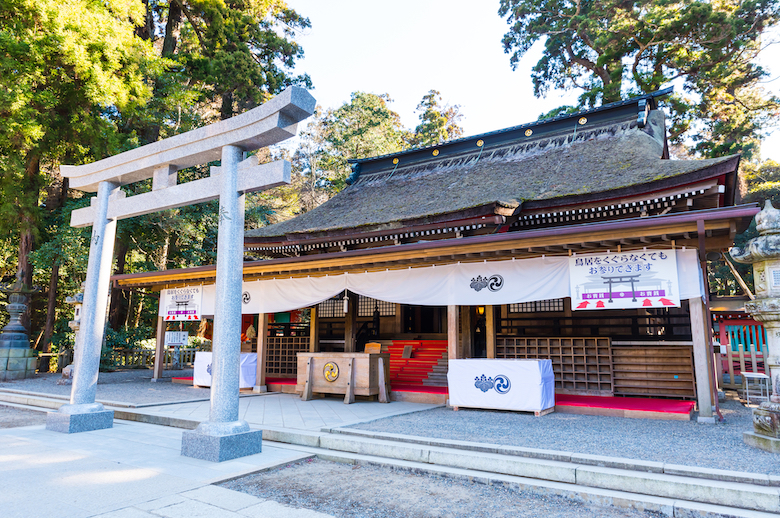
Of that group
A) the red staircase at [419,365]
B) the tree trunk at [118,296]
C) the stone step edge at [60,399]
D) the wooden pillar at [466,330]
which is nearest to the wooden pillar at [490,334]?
the wooden pillar at [466,330]

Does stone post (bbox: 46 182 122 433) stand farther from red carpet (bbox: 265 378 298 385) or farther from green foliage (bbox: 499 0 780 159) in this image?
green foliage (bbox: 499 0 780 159)

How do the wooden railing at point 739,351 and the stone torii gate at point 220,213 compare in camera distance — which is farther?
the wooden railing at point 739,351

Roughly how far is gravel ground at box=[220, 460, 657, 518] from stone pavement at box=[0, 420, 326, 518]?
0.24 metres

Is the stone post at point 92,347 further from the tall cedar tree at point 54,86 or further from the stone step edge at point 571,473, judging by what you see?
the tall cedar tree at point 54,86

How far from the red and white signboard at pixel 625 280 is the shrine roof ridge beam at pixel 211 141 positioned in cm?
475

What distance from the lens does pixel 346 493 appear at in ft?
12.5

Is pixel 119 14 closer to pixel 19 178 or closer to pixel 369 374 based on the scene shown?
pixel 19 178

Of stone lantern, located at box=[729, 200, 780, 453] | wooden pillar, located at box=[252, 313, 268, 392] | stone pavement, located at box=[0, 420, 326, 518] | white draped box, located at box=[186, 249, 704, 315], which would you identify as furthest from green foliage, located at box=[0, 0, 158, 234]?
stone lantern, located at box=[729, 200, 780, 453]

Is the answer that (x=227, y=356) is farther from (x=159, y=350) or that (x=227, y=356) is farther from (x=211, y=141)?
(x=159, y=350)

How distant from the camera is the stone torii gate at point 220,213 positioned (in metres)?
4.72

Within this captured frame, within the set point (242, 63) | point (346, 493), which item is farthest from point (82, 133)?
point (346, 493)

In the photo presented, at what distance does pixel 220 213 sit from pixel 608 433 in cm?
535

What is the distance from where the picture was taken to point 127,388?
34.2ft

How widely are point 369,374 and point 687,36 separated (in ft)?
62.2
